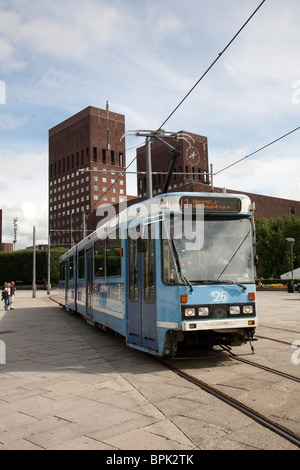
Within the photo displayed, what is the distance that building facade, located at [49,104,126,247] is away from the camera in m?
106

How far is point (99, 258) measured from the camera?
1185 cm

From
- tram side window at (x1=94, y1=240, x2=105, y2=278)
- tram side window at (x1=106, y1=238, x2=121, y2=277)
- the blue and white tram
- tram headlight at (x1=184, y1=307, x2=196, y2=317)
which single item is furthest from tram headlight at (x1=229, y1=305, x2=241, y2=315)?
tram side window at (x1=94, y1=240, x2=105, y2=278)

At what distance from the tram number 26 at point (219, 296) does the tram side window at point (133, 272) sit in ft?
5.56

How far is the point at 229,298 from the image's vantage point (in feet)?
25.0

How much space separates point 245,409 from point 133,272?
411 centimetres

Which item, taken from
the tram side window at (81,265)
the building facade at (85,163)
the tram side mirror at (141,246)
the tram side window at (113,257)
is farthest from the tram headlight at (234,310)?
the building facade at (85,163)

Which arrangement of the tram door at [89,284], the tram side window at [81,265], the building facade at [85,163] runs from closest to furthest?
the tram door at [89,284] < the tram side window at [81,265] < the building facade at [85,163]

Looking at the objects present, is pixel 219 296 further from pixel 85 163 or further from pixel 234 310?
pixel 85 163

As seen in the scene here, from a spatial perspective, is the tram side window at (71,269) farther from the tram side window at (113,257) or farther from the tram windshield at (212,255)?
the tram windshield at (212,255)

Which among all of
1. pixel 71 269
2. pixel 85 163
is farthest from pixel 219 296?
pixel 85 163

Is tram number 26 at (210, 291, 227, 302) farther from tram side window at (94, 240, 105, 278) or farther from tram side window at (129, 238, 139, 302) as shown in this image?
tram side window at (94, 240, 105, 278)

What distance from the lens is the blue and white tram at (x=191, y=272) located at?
7.45 meters

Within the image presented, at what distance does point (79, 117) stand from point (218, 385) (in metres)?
108

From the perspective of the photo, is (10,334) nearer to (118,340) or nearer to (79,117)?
(118,340)
